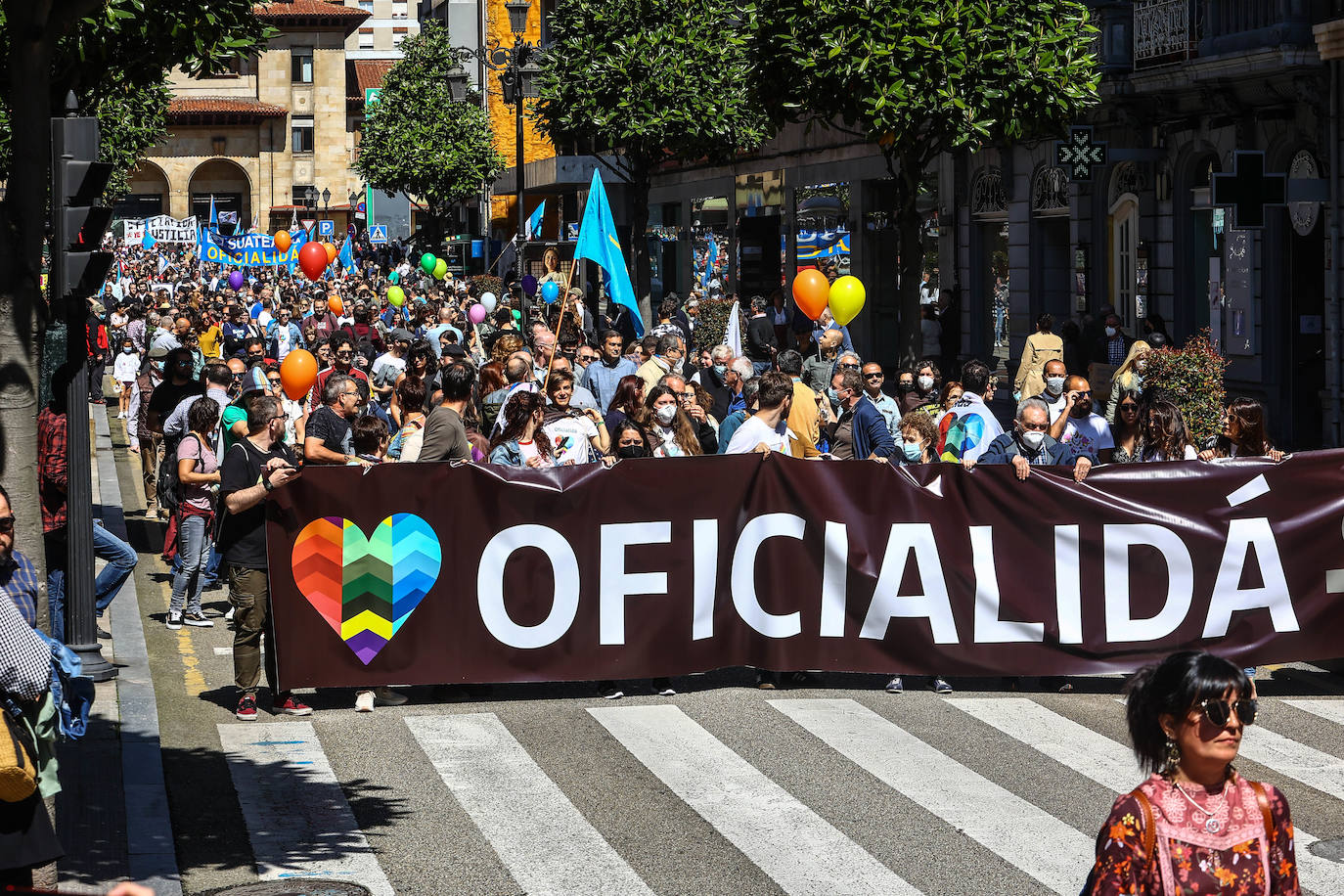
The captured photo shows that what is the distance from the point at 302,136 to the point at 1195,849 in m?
103

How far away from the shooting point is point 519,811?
8.29 meters

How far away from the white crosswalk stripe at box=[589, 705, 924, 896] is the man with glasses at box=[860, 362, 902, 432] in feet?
12.3

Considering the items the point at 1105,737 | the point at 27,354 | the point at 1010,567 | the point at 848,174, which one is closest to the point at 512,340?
the point at 1010,567

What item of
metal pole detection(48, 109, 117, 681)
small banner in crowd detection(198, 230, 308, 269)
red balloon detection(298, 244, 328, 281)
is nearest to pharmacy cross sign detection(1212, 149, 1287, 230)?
metal pole detection(48, 109, 117, 681)

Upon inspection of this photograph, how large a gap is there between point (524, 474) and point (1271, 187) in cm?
1325

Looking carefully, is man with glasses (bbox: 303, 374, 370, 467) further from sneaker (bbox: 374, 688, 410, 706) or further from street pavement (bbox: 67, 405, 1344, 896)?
sneaker (bbox: 374, 688, 410, 706)

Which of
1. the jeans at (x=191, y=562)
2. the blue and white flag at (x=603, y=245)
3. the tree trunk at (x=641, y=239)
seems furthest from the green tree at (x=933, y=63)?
the tree trunk at (x=641, y=239)

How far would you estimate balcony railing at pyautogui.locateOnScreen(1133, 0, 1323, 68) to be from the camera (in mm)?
20672

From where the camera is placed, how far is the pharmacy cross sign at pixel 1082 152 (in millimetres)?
25484

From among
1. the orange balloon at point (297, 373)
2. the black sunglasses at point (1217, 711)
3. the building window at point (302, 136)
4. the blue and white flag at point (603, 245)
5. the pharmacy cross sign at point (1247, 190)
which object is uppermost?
the building window at point (302, 136)

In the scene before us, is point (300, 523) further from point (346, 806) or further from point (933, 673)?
point (933, 673)

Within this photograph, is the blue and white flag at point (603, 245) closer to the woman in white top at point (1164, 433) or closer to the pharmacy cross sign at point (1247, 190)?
the pharmacy cross sign at point (1247, 190)

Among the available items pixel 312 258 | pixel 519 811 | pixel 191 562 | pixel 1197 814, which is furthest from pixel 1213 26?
pixel 1197 814

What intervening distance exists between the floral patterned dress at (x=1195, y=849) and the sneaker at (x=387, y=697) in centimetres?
683
